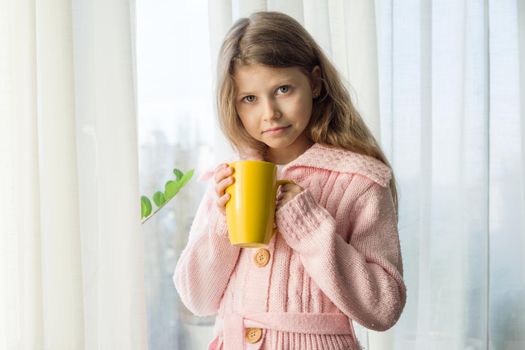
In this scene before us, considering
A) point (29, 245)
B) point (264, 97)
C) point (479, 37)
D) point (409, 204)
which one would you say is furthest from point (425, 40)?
point (29, 245)

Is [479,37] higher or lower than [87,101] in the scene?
higher

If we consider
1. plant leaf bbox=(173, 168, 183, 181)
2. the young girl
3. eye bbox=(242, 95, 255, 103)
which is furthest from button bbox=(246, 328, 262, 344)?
plant leaf bbox=(173, 168, 183, 181)

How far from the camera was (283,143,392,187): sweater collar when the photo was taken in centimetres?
116

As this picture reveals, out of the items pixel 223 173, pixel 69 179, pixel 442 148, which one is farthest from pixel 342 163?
pixel 442 148

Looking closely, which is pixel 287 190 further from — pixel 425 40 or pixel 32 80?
pixel 425 40

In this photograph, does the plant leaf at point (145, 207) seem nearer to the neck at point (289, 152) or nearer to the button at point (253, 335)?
the neck at point (289, 152)

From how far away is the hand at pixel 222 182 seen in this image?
A: 1064 mm

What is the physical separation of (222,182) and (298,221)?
12cm

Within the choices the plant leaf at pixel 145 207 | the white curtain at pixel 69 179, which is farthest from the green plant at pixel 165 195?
the white curtain at pixel 69 179

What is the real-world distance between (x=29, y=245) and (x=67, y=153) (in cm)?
14

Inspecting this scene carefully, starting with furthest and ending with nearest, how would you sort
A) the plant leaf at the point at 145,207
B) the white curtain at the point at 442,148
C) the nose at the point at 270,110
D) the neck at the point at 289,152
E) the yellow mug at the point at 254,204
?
the white curtain at the point at 442,148, the plant leaf at the point at 145,207, the neck at the point at 289,152, the nose at the point at 270,110, the yellow mug at the point at 254,204

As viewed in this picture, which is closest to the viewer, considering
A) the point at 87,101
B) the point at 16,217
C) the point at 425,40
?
the point at 16,217

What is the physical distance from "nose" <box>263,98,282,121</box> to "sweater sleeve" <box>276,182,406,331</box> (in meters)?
0.13

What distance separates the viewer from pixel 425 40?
1.89m
